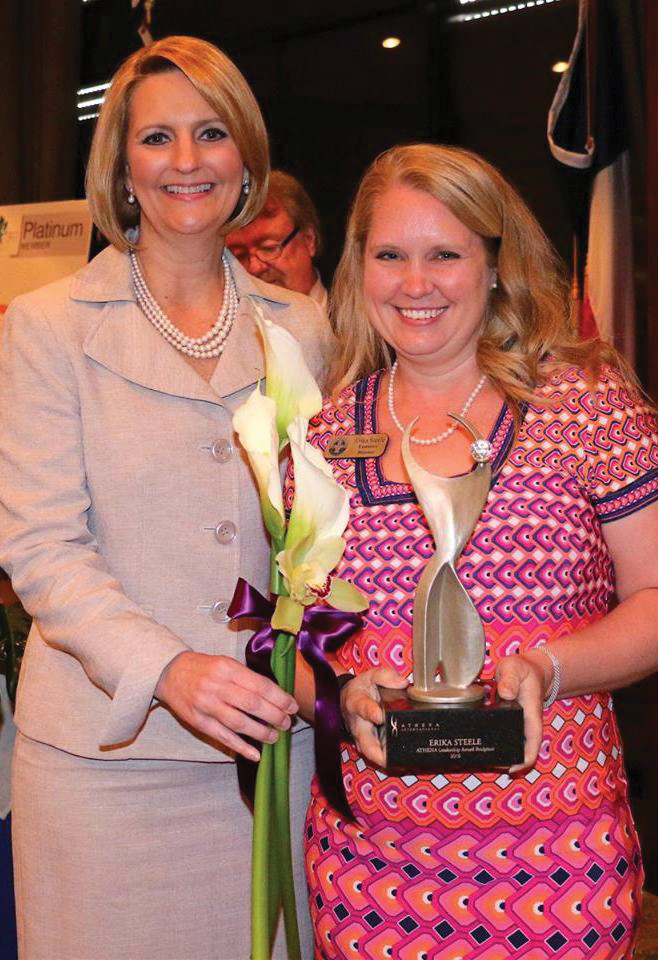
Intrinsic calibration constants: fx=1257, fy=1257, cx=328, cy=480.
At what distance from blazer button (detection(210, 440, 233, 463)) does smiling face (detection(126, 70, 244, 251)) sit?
345mm

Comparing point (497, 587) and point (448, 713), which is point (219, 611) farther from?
Result: point (448, 713)

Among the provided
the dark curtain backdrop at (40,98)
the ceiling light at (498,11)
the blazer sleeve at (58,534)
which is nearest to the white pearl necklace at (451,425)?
the blazer sleeve at (58,534)

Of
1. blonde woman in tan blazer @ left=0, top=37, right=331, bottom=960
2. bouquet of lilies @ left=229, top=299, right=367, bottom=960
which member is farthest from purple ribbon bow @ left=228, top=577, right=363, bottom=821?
blonde woman in tan blazer @ left=0, top=37, right=331, bottom=960

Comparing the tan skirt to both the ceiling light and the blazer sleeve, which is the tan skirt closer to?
the blazer sleeve

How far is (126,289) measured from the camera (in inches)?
79.3

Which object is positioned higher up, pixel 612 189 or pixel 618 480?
pixel 612 189

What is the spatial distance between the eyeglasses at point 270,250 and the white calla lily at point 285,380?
89.4 inches

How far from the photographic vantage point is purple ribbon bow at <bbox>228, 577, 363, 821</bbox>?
1.38 meters

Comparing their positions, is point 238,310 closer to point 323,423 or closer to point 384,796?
point 323,423

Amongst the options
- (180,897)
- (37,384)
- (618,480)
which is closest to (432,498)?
(618,480)

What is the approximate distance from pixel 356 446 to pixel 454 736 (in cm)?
56

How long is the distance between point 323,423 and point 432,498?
22.7 inches

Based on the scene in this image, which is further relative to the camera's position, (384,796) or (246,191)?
(246,191)

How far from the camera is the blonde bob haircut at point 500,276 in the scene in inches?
73.1
